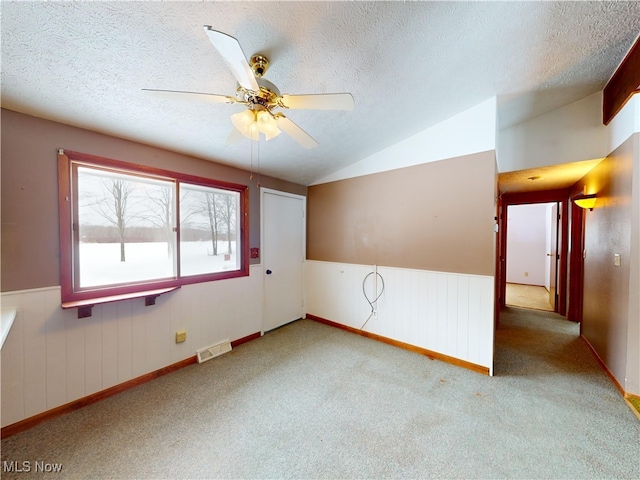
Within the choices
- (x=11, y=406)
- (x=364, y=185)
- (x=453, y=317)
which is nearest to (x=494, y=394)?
(x=453, y=317)

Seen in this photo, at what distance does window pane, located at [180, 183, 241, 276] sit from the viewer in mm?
2566

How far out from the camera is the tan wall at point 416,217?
95.2 inches

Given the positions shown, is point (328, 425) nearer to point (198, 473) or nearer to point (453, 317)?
point (198, 473)

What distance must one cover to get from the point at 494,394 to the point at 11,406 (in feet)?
12.2

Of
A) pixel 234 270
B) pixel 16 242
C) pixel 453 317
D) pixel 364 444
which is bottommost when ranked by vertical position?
pixel 364 444

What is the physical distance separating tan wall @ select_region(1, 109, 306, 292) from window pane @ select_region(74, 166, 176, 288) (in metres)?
0.16

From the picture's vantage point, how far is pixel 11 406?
1.62 metres

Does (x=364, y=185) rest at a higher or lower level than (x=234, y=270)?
higher

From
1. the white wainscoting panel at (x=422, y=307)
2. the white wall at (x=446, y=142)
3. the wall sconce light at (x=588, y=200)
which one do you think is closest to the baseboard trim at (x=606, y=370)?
the white wainscoting panel at (x=422, y=307)

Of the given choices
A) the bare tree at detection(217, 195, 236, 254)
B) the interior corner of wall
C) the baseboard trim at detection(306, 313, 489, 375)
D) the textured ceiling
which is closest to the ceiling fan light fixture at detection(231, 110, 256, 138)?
the textured ceiling

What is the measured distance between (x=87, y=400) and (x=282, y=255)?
2.38m

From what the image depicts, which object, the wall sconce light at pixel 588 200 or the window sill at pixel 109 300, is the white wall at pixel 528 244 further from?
the window sill at pixel 109 300

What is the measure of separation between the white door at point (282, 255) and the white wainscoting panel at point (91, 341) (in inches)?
29.2

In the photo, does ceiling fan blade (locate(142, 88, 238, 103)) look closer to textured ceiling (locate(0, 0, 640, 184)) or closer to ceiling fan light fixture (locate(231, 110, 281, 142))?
ceiling fan light fixture (locate(231, 110, 281, 142))
